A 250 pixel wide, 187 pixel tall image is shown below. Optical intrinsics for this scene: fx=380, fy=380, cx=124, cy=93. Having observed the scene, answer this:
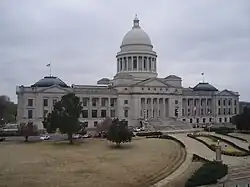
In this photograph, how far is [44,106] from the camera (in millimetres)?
92938

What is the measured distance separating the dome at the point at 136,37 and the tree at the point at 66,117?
49.5 m

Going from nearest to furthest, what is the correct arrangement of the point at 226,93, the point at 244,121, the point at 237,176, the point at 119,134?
1. the point at 237,176
2. the point at 119,134
3. the point at 244,121
4. the point at 226,93

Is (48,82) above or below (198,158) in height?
above

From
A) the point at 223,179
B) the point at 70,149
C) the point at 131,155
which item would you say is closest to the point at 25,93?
the point at 70,149

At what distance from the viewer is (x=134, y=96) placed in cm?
10012

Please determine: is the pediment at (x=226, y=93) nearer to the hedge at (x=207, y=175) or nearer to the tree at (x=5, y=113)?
the tree at (x=5, y=113)

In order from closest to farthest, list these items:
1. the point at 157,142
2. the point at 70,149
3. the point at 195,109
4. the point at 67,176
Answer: the point at 67,176
the point at 70,149
the point at 157,142
the point at 195,109

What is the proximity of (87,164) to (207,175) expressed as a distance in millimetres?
13412

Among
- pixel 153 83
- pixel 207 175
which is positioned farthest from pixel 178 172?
pixel 153 83

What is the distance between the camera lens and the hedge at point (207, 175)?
35844mm

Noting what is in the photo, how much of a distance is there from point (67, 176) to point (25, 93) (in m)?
57.8

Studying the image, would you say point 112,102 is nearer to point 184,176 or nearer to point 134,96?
point 134,96

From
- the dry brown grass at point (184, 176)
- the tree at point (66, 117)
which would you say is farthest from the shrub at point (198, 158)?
the tree at point (66, 117)

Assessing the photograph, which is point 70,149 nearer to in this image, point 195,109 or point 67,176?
point 67,176
